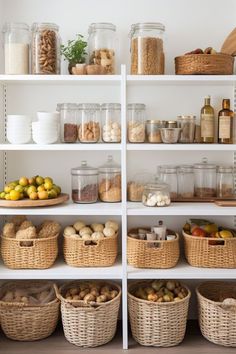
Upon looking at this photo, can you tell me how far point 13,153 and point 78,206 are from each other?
1.92 feet

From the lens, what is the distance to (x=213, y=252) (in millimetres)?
2766

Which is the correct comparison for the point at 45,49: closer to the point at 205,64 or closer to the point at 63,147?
the point at 63,147

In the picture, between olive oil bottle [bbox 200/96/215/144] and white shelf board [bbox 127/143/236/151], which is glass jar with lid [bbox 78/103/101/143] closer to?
white shelf board [bbox 127/143/236/151]

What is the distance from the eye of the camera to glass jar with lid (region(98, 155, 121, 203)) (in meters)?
2.90

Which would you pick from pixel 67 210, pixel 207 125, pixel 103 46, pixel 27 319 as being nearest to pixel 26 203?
pixel 67 210

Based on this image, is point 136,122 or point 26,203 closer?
point 26,203

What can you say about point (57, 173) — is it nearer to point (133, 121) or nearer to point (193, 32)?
point (133, 121)

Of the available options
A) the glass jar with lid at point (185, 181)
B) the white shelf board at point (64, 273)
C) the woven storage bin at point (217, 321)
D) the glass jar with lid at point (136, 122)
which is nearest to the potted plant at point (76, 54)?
the glass jar with lid at point (136, 122)

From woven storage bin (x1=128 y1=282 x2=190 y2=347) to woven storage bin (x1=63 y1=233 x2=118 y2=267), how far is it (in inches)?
10.4

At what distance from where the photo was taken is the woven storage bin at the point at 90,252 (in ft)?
9.12

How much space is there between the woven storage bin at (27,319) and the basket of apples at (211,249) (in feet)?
2.75

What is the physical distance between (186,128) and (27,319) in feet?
4.69

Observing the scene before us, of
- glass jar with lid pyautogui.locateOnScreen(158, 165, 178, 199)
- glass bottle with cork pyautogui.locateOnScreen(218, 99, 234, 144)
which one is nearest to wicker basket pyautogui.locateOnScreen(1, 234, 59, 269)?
glass jar with lid pyautogui.locateOnScreen(158, 165, 178, 199)

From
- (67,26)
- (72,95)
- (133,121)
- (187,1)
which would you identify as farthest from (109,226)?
(187,1)
